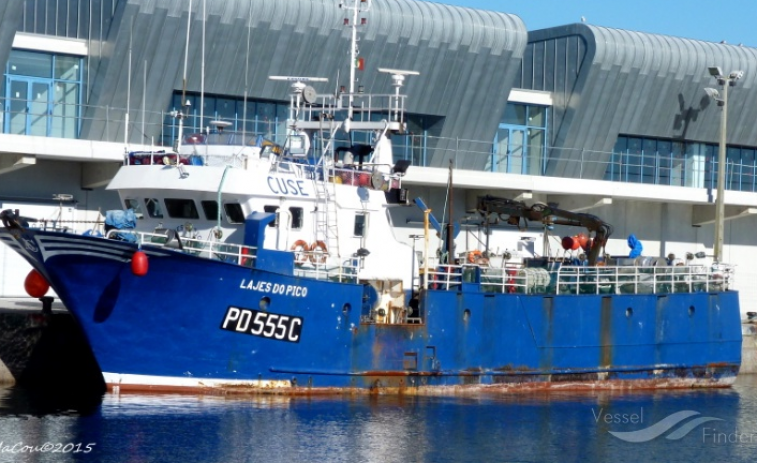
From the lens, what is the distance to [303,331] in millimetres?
23656

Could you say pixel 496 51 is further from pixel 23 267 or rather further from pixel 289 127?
pixel 23 267

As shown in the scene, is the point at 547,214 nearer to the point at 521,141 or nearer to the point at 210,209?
the point at 210,209

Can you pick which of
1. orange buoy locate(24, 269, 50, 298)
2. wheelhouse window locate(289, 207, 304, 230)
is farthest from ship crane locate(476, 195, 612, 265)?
orange buoy locate(24, 269, 50, 298)

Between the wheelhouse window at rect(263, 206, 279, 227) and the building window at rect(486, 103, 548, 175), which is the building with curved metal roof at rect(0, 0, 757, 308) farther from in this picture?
the wheelhouse window at rect(263, 206, 279, 227)

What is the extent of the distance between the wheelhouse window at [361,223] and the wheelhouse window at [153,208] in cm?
373

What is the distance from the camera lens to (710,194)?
39.1 meters

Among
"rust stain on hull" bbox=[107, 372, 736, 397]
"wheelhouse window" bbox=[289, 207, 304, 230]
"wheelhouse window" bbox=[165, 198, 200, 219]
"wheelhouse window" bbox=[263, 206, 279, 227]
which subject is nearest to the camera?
"rust stain on hull" bbox=[107, 372, 736, 397]

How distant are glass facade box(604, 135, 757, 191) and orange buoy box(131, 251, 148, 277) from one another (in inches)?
784

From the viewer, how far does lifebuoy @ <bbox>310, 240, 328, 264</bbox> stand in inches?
956

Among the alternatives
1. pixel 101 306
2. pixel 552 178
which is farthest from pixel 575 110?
pixel 101 306

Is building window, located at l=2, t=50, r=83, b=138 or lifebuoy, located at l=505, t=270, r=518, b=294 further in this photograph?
building window, located at l=2, t=50, r=83, b=138

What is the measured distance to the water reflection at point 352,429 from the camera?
19812 millimetres

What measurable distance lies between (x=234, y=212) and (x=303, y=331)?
8.41 feet

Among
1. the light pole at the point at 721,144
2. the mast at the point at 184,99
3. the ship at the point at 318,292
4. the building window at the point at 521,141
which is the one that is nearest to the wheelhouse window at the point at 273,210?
the ship at the point at 318,292
